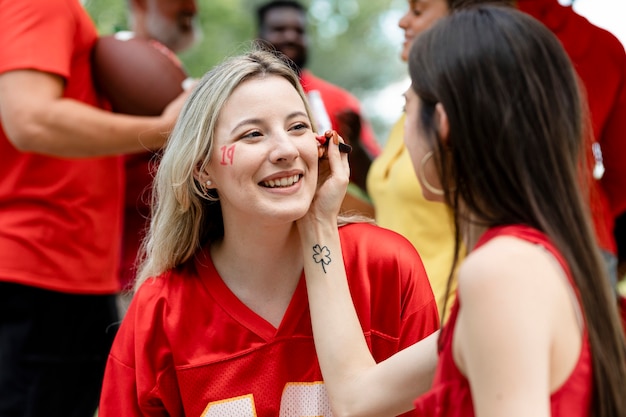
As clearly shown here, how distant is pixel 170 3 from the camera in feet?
12.7

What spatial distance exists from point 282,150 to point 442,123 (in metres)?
0.66

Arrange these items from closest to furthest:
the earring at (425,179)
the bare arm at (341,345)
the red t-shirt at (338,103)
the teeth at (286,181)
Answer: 1. the earring at (425,179)
2. the bare arm at (341,345)
3. the teeth at (286,181)
4. the red t-shirt at (338,103)

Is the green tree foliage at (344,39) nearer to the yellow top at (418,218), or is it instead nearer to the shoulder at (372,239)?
the yellow top at (418,218)

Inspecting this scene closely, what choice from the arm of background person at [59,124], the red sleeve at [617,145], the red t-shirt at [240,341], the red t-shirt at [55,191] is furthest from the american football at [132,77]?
the red sleeve at [617,145]

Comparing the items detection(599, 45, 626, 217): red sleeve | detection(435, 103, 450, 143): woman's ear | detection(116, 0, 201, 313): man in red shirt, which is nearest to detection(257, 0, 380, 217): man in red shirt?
detection(116, 0, 201, 313): man in red shirt

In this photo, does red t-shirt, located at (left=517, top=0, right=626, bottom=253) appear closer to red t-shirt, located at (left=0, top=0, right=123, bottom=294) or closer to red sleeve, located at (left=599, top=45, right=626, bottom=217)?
red sleeve, located at (left=599, top=45, right=626, bottom=217)

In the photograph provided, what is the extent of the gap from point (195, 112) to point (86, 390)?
115 centimetres

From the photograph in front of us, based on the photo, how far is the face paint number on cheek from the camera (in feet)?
7.66

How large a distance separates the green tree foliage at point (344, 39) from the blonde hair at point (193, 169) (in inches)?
480

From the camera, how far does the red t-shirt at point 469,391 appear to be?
1.54m

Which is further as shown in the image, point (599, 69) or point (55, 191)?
point (599, 69)

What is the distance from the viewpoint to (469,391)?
5.24ft

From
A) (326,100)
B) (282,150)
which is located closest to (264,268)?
(282,150)

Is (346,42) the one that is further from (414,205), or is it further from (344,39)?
(414,205)
